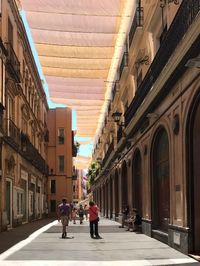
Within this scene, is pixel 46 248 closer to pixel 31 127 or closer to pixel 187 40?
pixel 187 40

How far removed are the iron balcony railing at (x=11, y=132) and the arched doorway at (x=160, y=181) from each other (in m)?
9.94

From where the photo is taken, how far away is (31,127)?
4325 centimetres

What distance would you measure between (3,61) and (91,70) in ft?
17.2

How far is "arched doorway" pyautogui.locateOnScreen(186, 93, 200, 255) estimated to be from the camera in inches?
526

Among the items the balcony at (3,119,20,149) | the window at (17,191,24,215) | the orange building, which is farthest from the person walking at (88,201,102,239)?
the orange building

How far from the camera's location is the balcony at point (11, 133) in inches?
1092

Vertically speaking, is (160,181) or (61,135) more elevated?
(61,135)

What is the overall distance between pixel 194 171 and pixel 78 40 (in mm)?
12430

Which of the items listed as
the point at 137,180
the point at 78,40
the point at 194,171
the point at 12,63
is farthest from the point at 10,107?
the point at 194,171

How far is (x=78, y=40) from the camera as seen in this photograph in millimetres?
24391

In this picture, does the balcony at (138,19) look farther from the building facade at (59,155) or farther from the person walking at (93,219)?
the building facade at (59,155)

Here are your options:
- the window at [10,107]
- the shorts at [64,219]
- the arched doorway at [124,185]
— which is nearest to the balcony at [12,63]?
the window at [10,107]

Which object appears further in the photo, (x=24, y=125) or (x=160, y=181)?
(x=24, y=125)

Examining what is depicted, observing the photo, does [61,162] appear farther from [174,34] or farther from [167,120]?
[174,34]
